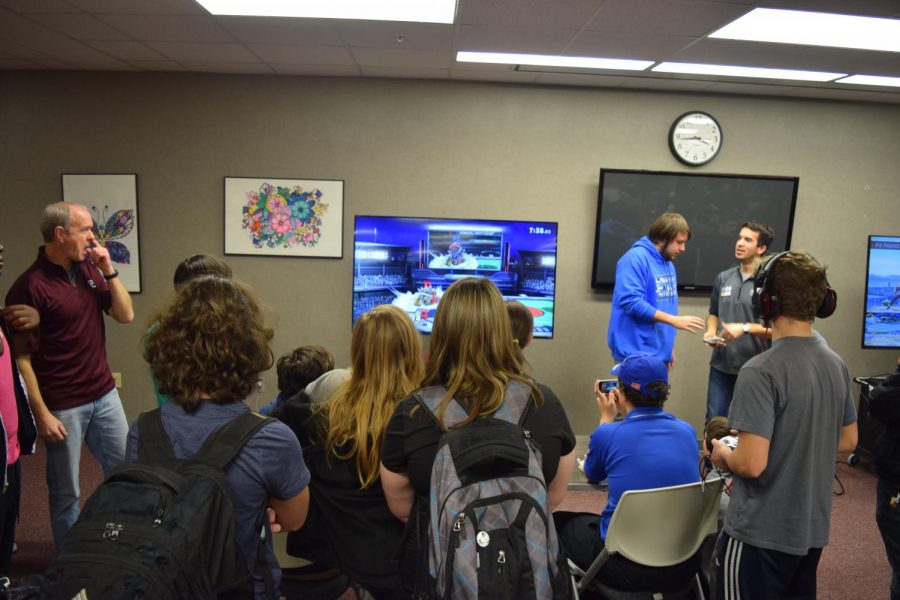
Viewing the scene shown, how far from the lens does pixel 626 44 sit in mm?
3078

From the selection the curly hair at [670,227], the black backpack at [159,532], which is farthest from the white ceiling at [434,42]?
the black backpack at [159,532]

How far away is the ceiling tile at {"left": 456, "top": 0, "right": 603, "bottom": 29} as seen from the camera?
2568 millimetres

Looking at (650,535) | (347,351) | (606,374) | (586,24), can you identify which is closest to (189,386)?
(650,535)

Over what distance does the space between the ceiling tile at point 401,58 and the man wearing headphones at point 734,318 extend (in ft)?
7.16

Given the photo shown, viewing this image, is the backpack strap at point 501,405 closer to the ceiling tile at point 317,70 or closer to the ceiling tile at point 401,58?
the ceiling tile at point 401,58

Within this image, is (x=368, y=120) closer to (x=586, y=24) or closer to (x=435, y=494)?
(x=586, y=24)

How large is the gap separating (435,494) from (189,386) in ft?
1.92

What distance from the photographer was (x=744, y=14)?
2.61 metres

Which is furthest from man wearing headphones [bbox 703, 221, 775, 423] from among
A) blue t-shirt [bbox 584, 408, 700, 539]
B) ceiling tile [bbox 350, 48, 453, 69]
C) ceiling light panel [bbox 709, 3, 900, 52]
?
ceiling tile [bbox 350, 48, 453, 69]

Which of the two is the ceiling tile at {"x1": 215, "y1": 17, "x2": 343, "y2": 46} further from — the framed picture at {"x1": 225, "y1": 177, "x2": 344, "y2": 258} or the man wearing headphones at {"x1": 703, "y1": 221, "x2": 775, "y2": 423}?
the man wearing headphones at {"x1": 703, "y1": 221, "x2": 775, "y2": 423}

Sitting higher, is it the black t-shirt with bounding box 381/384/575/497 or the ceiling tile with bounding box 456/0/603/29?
the ceiling tile with bounding box 456/0/603/29

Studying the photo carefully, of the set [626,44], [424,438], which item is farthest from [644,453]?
[626,44]

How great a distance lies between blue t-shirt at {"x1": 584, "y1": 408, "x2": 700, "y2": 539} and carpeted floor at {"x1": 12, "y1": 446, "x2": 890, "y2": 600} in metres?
1.28

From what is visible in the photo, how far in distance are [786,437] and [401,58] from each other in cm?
296
